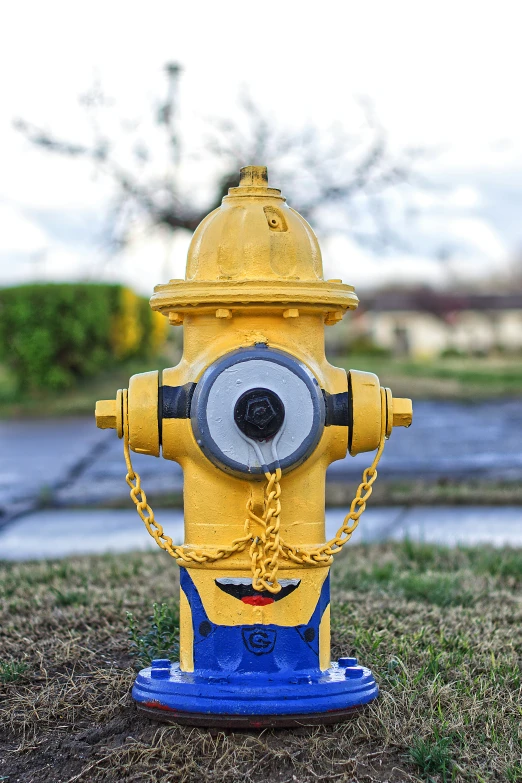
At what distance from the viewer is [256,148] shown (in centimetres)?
1145

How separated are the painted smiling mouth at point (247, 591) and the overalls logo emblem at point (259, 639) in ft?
0.25

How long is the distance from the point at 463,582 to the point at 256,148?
7714 mm

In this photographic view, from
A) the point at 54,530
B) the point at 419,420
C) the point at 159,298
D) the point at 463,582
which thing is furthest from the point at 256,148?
the point at 159,298

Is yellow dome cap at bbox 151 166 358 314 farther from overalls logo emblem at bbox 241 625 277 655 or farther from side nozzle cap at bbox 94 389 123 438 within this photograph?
overalls logo emblem at bbox 241 625 277 655

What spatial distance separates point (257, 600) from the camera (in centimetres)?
292

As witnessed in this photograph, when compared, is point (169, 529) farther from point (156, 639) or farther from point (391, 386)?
point (391, 386)

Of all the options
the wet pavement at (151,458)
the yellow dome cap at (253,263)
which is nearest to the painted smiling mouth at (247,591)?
the yellow dome cap at (253,263)

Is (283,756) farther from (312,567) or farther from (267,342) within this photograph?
(267,342)

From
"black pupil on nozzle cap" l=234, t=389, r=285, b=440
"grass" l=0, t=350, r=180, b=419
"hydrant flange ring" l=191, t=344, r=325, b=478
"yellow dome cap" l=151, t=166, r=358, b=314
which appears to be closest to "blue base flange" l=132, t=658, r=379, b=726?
"hydrant flange ring" l=191, t=344, r=325, b=478

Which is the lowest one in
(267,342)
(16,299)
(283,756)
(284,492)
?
(283,756)

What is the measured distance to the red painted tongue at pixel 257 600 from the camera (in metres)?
Answer: 2.92

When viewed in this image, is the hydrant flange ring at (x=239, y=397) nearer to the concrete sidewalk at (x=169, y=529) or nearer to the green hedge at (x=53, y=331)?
the concrete sidewalk at (x=169, y=529)

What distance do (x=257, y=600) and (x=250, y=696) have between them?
10.4 inches

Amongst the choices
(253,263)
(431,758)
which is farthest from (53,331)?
(431,758)
